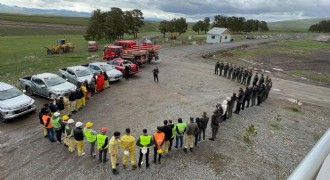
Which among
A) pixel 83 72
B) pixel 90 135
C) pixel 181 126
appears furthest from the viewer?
pixel 83 72

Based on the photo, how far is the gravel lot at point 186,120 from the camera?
1001 centimetres

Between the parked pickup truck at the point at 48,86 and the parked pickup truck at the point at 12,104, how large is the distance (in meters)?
1.78

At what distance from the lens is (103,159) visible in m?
10.4

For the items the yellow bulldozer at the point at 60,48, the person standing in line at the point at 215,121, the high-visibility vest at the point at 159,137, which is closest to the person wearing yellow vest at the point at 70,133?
the high-visibility vest at the point at 159,137

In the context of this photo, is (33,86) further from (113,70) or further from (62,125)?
(62,125)

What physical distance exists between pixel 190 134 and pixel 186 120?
356 cm

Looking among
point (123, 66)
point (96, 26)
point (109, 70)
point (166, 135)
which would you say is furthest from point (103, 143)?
point (96, 26)

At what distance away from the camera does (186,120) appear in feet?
47.9

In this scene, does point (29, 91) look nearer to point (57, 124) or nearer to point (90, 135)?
point (57, 124)

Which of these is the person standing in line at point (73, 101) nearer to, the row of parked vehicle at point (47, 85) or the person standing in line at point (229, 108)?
the row of parked vehicle at point (47, 85)

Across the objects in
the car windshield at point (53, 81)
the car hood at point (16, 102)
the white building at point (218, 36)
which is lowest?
the car hood at point (16, 102)

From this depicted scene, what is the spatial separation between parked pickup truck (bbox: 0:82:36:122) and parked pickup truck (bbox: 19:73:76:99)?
5.83 feet

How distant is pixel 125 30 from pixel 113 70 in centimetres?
3407

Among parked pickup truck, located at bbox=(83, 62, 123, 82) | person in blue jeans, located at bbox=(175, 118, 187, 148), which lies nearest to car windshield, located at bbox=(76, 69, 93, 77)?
parked pickup truck, located at bbox=(83, 62, 123, 82)
